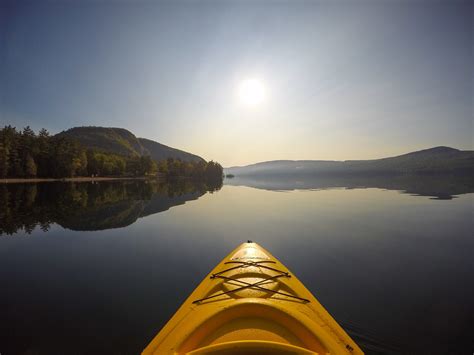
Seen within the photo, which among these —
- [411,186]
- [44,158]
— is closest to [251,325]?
[411,186]

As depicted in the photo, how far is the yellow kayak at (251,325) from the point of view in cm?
369

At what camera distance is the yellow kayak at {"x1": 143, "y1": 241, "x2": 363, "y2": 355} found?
369 cm

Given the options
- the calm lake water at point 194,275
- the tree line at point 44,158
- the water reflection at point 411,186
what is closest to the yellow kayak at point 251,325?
the calm lake water at point 194,275

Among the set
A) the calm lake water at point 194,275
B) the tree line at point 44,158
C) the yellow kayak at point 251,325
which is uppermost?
the tree line at point 44,158

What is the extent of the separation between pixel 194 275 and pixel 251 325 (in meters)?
6.15

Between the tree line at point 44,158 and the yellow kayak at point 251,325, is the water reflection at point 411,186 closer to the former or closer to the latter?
the yellow kayak at point 251,325

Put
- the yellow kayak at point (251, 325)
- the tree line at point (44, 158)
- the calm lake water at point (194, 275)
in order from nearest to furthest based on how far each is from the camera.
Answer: the yellow kayak at point (251, 325) < the calm lake water at point (194, 275) < the tree line at point (44, 158)

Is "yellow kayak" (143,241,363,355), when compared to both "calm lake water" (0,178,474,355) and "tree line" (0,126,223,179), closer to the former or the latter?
"calm lake water" (0,178,474,355)

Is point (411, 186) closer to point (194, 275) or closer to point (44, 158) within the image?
point (194, 275)

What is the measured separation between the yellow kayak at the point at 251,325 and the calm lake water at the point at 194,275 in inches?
86.4

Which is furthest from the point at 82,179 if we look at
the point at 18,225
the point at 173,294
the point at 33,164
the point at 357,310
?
the point at 357,310

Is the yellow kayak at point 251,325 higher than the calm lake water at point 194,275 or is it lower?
higher

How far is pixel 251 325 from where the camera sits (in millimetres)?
4672

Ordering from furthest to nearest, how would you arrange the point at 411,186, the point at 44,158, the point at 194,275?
the point at 44,158 < the point at 411,186 < the point at 194,275
